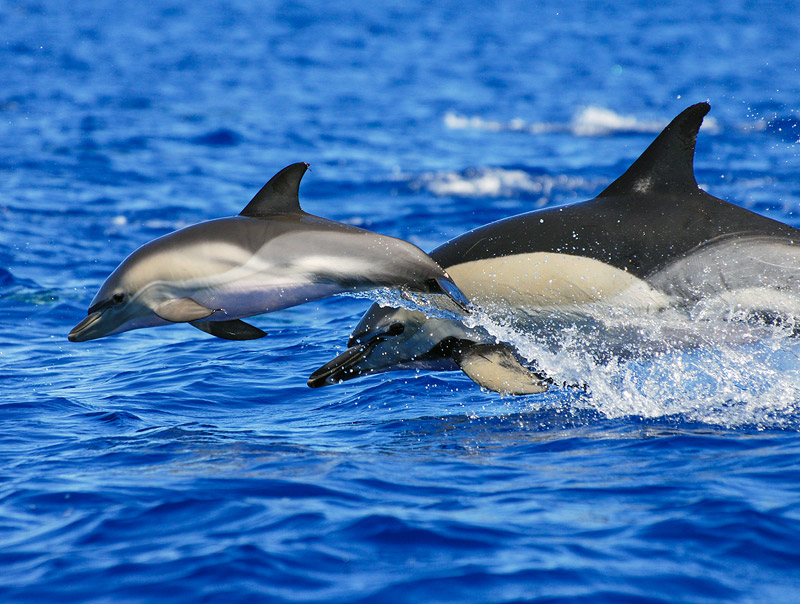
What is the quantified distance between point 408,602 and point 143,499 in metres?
2.04

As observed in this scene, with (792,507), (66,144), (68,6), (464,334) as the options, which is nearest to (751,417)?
(792,507)

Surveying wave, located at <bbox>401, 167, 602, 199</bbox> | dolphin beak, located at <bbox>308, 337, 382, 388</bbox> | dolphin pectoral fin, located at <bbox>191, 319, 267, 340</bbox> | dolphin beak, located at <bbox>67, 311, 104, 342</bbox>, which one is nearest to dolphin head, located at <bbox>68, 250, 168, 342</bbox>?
dolphin beak, located at <bbox>67, 311, 104, 342</bbox>

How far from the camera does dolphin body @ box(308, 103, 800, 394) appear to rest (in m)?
7.27

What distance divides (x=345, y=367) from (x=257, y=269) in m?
1.45

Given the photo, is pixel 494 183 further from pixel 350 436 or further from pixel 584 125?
pixel 350 436

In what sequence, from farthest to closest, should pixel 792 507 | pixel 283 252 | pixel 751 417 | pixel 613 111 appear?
pixel 613 111, pixel 751 417, pixel 283 252, pixel 792 507

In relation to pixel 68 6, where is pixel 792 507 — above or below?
below

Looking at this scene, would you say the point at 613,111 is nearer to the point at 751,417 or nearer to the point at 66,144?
the point at 66,144

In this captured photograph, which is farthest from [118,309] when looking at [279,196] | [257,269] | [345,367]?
[345,367]

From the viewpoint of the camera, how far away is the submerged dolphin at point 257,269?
674 cm

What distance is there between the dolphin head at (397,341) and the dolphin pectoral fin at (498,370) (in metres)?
0.15

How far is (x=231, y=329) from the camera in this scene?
7383 millimetres

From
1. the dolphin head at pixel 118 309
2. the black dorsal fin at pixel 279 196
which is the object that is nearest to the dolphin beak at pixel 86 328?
the dolphin head at pixel 118 309

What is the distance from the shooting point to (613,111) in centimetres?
3175
